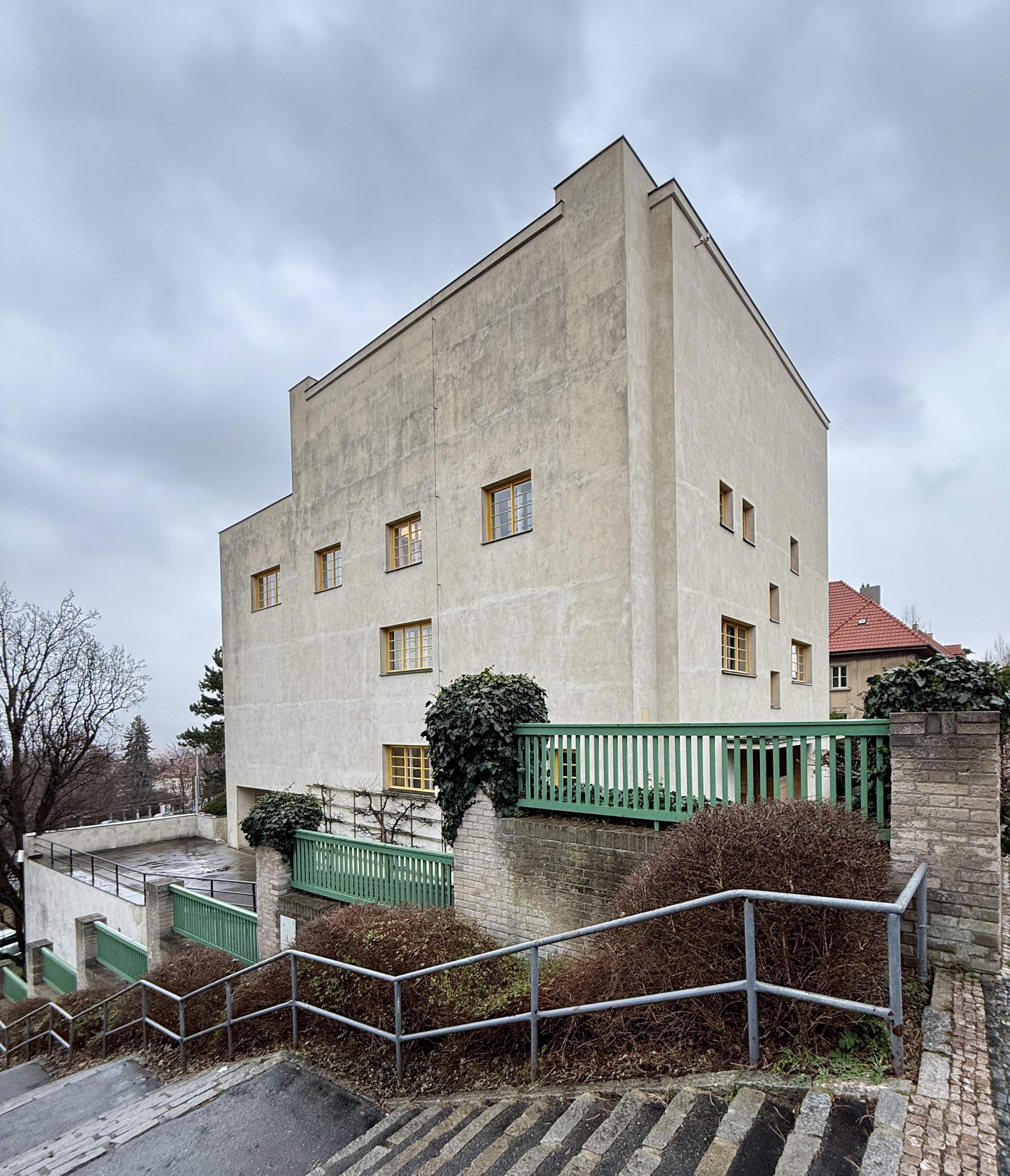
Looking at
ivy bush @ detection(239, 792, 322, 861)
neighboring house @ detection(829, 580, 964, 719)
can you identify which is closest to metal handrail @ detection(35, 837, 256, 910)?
ivy bush @ detection(239, 792, 322, 861)

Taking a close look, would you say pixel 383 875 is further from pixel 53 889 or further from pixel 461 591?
pixel 53 889

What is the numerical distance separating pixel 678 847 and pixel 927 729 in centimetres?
219

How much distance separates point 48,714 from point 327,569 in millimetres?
16653

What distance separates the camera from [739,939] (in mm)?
4164

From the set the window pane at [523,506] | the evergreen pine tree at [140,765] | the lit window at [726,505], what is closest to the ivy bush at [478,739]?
the window pane at [523,506]

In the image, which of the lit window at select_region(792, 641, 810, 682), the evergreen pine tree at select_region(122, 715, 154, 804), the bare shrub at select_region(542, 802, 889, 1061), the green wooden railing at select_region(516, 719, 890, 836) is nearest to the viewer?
the bare shrub at select_region(542, 802, 889, 1061)

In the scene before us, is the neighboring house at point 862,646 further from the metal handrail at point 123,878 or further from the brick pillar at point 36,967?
the brick pillar at point 36,967

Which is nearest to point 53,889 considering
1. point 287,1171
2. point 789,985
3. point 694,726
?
point 287,1171

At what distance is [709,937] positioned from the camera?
14.0ft

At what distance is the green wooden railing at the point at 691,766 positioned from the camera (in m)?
5.74

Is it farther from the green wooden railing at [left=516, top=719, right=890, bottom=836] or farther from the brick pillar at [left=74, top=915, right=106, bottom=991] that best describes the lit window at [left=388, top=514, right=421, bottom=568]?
the brick pillar at [left=74, top=915, right=106, bottom=991]

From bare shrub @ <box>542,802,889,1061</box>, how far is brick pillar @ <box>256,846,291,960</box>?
673cm

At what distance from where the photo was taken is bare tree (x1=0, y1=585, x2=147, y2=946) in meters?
25.2

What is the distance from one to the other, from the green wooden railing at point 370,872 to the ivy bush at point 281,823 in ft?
0.44
